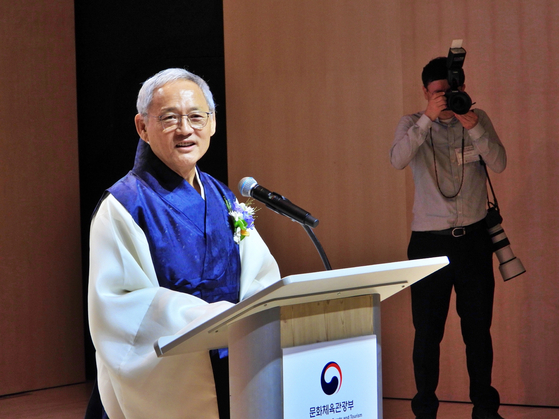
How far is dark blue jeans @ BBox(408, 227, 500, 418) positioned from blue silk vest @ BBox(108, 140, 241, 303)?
57.6 inches

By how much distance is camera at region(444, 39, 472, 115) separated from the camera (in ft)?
10.1

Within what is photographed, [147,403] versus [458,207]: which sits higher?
[458,207]

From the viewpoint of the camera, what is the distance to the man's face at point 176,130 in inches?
72.0

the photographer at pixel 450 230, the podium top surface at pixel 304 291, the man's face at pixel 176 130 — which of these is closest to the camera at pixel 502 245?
the photographer at pixel 450 230

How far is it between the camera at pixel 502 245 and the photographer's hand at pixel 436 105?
50 centimetres

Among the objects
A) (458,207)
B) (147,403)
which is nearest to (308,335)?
(147,403)

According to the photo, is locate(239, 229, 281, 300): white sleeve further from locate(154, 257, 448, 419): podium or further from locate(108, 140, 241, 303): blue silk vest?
locate(154, 257, 448, 419): podium

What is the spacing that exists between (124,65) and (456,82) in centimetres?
243

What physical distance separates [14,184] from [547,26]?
130 inches

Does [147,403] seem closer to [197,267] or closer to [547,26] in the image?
[197,267]

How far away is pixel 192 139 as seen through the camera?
1.85 meters

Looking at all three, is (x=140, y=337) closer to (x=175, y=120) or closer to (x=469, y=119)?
(x=175, y=120)

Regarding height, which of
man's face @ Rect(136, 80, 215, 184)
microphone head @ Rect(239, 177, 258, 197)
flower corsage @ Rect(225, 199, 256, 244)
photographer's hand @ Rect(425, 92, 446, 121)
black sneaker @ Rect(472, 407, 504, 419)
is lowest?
black sneaker @ Rect(472, 407, 504, 419)

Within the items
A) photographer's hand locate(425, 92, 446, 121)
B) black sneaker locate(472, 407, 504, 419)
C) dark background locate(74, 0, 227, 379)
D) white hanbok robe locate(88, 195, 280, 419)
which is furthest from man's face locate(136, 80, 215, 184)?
dark background locate(74, 0, 227, 379)
